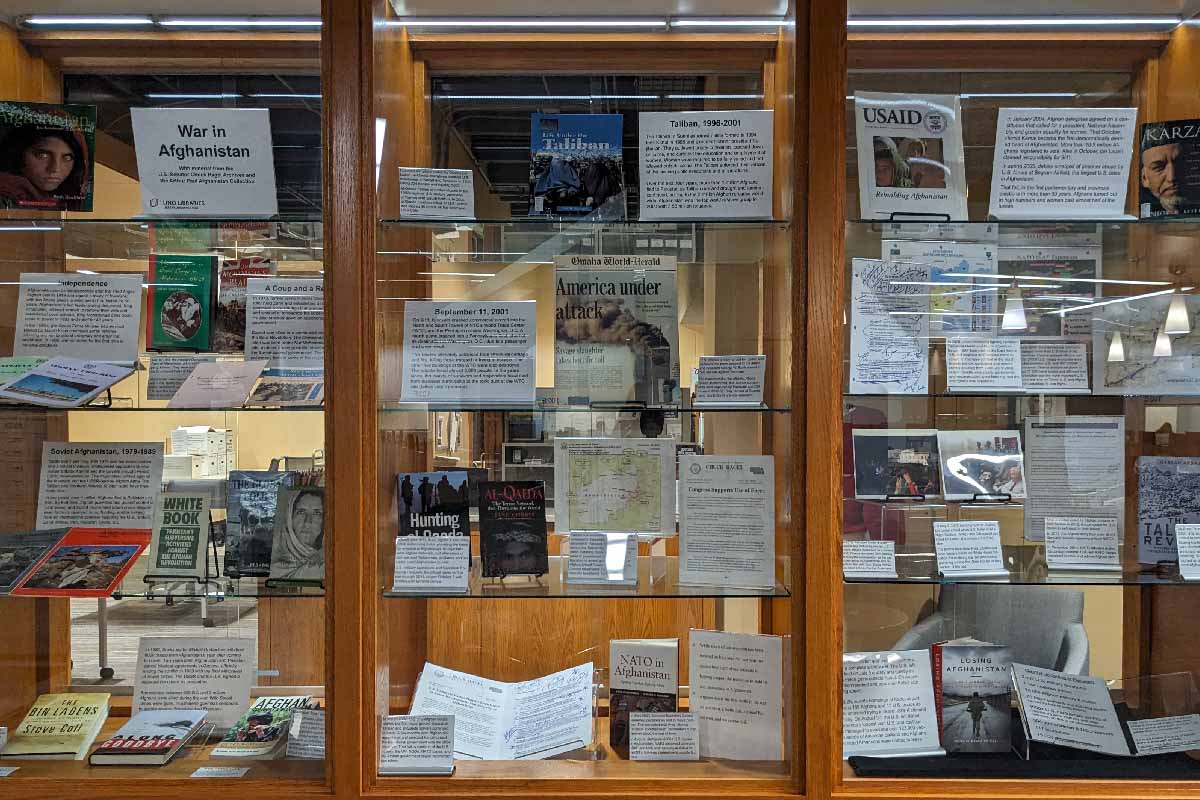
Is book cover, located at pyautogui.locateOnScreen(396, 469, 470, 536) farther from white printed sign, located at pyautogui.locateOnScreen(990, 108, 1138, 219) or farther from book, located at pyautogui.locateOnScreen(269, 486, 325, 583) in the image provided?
white printed sign, located at pyautogui.locateOnScreen(990, 108, 1138, 219)

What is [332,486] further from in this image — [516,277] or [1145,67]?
[1145,67]

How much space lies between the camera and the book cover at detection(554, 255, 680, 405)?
2.00 metres

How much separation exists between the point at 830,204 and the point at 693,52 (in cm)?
63

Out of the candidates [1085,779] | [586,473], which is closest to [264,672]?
[586,473]

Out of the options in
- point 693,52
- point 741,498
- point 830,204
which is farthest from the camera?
point 693,52

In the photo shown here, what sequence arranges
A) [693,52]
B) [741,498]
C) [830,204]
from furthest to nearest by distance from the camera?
[693,52]
[741,498]
[830,204]

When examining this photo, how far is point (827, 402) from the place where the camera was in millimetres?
1740
